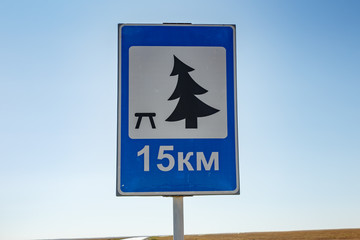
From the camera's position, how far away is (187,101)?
3414mm

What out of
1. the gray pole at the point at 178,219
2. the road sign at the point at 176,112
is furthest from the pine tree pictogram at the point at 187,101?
the gray pole at the point at 178,219

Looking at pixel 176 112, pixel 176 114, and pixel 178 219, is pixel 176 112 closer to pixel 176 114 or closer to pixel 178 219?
pixel 176 114

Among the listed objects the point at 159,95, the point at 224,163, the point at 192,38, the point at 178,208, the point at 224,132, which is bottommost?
the point at 178,208

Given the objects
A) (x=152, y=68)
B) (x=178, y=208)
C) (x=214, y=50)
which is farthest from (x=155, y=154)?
(x=214, y=50)

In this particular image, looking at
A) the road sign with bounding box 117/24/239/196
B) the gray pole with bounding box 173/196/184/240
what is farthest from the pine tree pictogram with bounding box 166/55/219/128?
the gray pole with bounding box 173/196/184/240

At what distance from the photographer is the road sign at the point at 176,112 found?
334 cm

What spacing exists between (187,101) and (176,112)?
0.12 metres

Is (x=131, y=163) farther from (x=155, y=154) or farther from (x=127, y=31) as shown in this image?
(x=127, y=31)

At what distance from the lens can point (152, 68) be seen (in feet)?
11.5

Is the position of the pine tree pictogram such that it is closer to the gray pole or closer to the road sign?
the road sign

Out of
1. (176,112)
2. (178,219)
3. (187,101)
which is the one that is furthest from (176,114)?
(178,219)

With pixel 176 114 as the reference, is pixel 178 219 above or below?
below

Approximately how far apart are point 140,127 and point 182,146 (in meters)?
0.35

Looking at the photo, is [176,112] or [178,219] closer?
[178,219]
